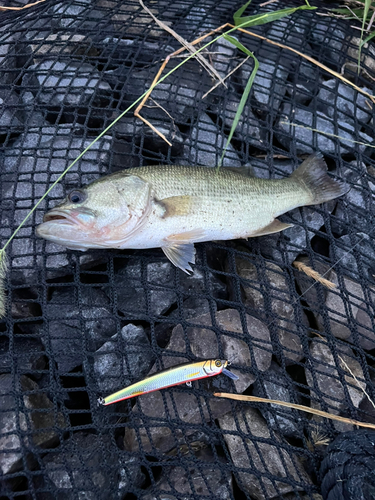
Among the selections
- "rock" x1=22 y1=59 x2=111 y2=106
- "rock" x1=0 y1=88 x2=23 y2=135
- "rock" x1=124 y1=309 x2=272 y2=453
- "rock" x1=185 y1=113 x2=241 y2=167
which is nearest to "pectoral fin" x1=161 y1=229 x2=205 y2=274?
"rock" x1=124 y1=309 x2=272 y2=453

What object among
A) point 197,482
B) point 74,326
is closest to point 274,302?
point 197,482

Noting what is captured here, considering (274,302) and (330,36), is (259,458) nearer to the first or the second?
(274,302)

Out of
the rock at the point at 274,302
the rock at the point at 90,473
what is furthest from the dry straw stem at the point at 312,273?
the rock at the point at 90,473

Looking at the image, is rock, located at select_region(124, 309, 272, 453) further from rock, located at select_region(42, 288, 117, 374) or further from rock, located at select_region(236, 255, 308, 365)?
rock, located at select_region(42, 288, 117, 374)

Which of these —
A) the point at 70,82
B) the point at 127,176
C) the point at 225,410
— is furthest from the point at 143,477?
the point at 70,82

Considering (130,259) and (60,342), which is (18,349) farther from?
(130,259)

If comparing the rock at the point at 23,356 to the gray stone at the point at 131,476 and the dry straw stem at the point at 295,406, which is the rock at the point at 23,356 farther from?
the dry straw stem at the point at 295,406
